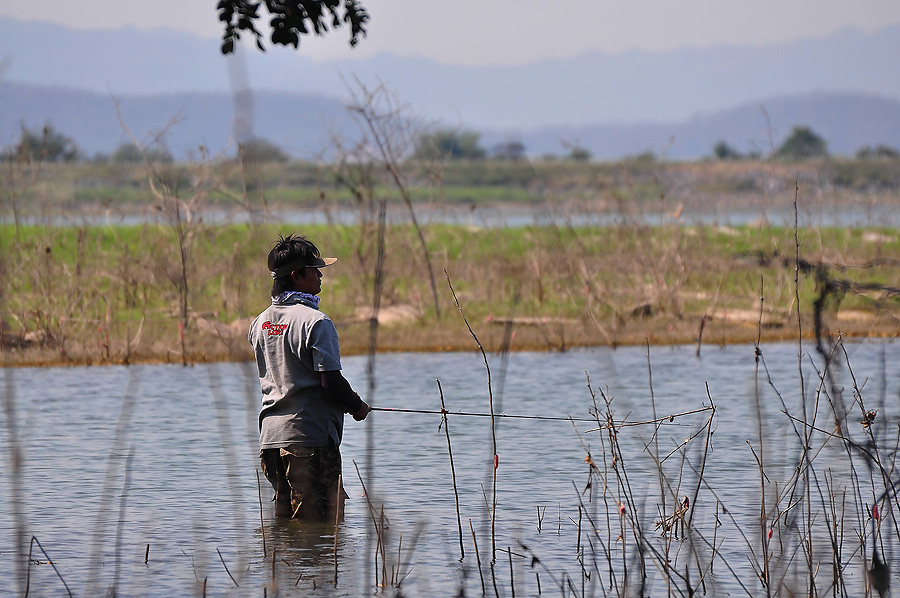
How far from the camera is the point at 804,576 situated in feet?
22.4

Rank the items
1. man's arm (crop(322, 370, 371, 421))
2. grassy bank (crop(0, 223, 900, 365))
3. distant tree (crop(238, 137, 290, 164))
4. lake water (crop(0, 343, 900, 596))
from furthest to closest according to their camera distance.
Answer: grassy bank (crop(0, 223, 900, 365)) → man's arm (crop(322, 370, 371, 421)) → lake water (crop(0, 343, 900, 596)) → distant tree (crop(238, 137, 290, 164))

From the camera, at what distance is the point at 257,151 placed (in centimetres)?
1452

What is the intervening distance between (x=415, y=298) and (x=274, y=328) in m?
14.6

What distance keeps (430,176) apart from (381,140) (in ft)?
3.98

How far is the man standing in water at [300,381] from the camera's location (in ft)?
23.0

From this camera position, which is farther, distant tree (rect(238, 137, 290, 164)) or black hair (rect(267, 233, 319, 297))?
black hair (rect(267, 233, 319, 297))

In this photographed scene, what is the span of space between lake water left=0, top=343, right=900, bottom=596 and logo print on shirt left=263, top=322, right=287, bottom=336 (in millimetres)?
629

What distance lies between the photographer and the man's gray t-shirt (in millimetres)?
7031

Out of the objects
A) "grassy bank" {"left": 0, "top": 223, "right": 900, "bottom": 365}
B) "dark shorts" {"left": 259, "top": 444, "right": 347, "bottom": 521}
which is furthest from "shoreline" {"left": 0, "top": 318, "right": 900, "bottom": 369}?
"dark shorts" {"left": 259, "top": 444, "right": 347, "bottom": 521}

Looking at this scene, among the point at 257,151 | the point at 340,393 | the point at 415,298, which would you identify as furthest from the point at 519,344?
the point at 340,393

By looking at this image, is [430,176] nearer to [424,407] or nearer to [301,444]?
[424,407]

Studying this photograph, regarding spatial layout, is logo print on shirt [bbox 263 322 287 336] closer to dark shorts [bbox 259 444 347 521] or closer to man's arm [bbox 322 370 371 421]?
man's arm [bbox 322 370 371 421]

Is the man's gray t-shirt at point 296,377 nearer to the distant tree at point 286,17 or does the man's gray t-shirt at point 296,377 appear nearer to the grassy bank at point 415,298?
the distant tree at point 286,17

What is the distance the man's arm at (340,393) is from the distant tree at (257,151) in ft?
3.79
